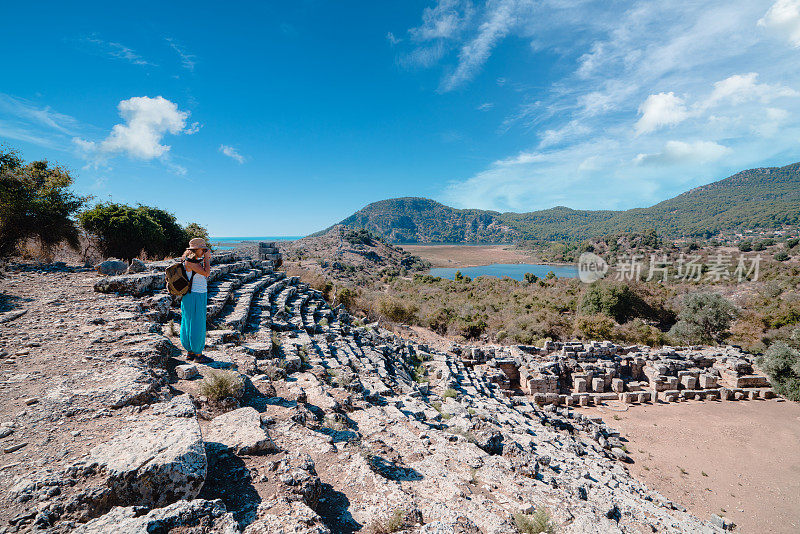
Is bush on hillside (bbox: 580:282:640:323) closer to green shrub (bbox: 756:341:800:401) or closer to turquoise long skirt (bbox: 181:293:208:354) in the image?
green shrub (bbox: 756:341:800:401)

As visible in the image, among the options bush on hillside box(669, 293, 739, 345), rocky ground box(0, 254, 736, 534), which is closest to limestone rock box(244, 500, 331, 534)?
rocky ground box(0, 254, 736, 534)

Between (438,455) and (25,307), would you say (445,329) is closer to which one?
(438,455)

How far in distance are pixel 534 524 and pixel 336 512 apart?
2633 mm

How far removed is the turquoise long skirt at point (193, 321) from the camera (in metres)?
5.83

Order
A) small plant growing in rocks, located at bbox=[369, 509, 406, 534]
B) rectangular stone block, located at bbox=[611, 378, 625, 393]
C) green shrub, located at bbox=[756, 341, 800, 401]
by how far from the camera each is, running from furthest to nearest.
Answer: rectangular stone block, located at bbox=[611, 378, 625, 393], green shrub, located at bbox=[756, 341, 800, 401], small plant growing in rocks, located at bbox=[369, 509, 406, 534]

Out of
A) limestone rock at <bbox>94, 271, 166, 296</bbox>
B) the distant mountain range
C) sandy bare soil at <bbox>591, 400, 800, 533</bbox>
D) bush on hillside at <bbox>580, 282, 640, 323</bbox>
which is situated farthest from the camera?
the distant mountain range

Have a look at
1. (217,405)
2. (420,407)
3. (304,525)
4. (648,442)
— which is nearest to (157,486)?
(304,525)

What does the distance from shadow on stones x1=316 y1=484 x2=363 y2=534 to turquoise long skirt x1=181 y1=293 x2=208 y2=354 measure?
3832 mm

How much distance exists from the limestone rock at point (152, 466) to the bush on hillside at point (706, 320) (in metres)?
33.6

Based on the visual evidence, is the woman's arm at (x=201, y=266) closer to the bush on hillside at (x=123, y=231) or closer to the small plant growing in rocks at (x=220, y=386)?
the small plant growing in rocks at (x=220, y=386)

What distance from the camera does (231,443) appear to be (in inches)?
148

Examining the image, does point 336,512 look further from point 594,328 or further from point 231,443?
point 594,328

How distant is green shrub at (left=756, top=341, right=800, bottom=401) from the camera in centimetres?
1696

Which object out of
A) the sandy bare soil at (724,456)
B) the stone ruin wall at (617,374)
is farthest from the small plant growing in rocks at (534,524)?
the stone ruin wall at (617,374)
